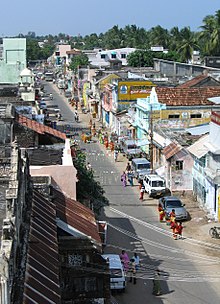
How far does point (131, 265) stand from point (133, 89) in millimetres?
34950

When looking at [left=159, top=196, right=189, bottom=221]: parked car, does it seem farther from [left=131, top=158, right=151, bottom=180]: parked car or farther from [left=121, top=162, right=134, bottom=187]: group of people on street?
[left=131, top=158, right=151, bottom=180]: parked car

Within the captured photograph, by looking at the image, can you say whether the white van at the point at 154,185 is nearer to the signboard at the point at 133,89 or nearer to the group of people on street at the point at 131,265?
the group of people on street at the point at 131,265

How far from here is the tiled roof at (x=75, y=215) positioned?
1878 centimetres

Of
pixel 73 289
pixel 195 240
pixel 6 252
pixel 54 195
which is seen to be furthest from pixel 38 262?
pixel 195 240

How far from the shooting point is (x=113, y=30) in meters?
188

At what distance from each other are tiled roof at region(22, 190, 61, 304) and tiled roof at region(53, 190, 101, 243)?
2061 mm

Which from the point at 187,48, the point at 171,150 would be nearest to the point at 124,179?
the point at 171,150

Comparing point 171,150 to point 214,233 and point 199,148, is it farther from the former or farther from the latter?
point 214,233

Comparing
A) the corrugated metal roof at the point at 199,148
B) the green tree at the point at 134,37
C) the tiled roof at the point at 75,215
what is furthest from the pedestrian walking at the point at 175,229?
the green tree at the point at 134,37

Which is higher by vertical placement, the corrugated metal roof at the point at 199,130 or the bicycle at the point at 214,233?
the corrugated metal roof at the point at 199,130

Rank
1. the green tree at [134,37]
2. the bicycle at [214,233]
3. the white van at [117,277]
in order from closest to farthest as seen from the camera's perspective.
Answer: the white van at [117,277] → the bicycle at [214,233] → the green tree at [134,37]

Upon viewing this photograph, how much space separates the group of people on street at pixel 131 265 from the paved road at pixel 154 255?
264mm

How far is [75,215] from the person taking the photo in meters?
19.7

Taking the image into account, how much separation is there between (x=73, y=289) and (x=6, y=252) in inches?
316
